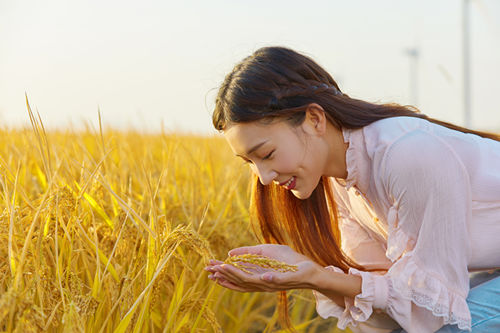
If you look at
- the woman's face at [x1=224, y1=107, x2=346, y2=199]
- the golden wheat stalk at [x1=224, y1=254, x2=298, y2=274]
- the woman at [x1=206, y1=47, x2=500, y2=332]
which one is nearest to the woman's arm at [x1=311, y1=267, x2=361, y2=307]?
the woman at [x1=206, y1=47, x2=500, y2=332]

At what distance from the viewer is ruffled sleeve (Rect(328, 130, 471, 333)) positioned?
1397 millimetres

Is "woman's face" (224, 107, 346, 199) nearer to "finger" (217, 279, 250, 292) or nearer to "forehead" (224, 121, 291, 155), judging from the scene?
"forehead" (224, 121, 291, 155)

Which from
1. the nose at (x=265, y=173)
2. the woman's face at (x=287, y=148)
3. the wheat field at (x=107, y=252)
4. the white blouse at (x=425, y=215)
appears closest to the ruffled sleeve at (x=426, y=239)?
the white blouse at (x=425, y=215)

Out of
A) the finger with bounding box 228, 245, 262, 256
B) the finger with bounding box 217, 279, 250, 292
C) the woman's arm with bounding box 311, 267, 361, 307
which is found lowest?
the woman's arm with bounding box 311, 267, 361, 307

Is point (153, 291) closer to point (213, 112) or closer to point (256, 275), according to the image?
point (256, 275)

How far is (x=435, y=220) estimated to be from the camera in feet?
4.62

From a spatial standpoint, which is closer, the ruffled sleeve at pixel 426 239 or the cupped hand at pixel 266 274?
the cupped hand at pixel 266 274

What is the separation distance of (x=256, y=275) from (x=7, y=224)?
54 centimetres

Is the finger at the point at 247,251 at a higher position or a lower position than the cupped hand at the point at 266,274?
higher

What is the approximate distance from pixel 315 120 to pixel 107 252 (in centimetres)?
66

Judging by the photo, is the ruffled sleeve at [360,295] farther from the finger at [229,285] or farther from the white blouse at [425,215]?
the finger at [229,285]

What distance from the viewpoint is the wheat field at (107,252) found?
3.58 feet

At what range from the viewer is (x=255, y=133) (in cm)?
142

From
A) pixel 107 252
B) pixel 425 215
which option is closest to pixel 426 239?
pixel 425 215
